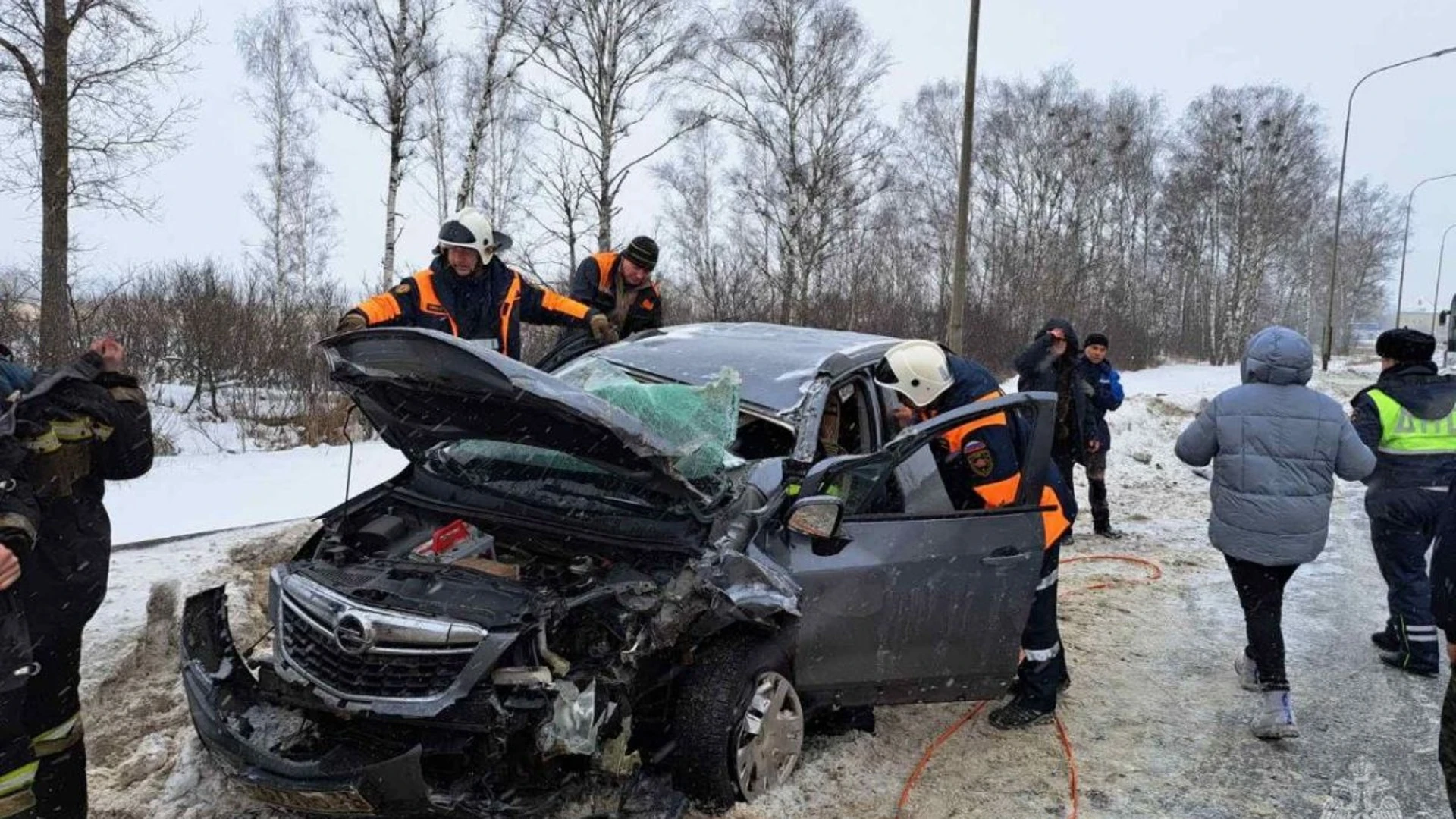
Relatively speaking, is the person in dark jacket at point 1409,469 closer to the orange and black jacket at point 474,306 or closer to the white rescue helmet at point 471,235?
the orange and black jacket at point 474,306

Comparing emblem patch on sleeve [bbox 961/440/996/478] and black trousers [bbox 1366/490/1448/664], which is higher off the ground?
emblem patch on sleeve [bbox 961/440/996/478]

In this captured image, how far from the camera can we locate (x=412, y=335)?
2867mm

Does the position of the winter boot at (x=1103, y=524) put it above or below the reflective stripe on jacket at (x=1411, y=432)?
below

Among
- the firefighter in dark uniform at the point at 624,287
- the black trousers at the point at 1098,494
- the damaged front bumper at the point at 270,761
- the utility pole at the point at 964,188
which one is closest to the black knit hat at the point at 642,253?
the firefighter in dark uniform at the point at 624,287

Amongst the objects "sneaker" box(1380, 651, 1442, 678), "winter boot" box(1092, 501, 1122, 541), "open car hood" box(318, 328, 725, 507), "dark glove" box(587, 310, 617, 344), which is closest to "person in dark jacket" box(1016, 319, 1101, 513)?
"winter boot" box(1092, 501, 1122, 541)

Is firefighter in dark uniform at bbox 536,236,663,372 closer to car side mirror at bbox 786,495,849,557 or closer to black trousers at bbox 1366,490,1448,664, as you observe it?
car side mirror at bbox 786,495,849,557

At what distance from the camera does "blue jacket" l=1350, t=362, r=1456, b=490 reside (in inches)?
173

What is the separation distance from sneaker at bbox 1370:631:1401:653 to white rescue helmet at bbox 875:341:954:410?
2859 mm

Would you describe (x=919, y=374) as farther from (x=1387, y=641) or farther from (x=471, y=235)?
(x=1387, y=641)

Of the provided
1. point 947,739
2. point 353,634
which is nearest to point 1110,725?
point 947,739

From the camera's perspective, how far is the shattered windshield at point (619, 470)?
3.10 metres

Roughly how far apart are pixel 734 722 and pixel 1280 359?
2728mm

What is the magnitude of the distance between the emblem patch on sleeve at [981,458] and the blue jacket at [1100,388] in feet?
11.6

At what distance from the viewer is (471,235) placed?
15.7 feet
